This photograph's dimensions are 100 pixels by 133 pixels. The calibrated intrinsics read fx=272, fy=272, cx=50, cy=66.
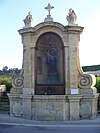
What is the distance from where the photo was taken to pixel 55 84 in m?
14.1

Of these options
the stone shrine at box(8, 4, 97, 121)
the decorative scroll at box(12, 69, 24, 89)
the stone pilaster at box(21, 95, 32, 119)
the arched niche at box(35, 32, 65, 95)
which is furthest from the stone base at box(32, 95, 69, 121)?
the decorative scroll at box(12, 69, 24, 89)

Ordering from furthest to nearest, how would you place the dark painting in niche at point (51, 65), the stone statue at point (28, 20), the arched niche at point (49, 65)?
the dark painting in niche at point (51, 65), the stone statue at point (28, 20), the arched niche at point (49, 65)

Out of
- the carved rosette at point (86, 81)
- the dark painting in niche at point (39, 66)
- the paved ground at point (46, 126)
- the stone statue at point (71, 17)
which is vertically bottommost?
the paved ground at point (46, 126)

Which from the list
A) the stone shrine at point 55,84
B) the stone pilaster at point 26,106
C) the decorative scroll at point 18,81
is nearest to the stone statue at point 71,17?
the stone shrine at point 55,84

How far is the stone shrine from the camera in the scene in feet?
43.8

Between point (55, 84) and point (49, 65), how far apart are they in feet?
5.27

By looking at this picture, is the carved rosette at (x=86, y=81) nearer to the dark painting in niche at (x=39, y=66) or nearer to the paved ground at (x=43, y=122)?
the paved ground at (x=43, y=122)

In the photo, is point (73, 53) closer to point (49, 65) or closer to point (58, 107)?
point (49, 65)

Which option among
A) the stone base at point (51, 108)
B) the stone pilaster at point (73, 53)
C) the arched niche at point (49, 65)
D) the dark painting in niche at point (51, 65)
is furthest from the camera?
the dark painting in niche at point (51, 65)

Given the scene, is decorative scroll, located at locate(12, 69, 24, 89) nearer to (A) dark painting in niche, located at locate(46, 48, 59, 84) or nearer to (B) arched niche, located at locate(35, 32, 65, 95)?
(B) arched niche, located at locate(35, 32, 65, 95)

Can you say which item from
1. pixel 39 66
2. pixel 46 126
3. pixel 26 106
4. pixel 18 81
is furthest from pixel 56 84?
pixel 46 126

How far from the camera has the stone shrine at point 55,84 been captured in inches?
525

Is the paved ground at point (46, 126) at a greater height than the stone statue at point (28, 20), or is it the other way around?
the stone statue at point (28, 20)

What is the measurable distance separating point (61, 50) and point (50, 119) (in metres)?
3.68
